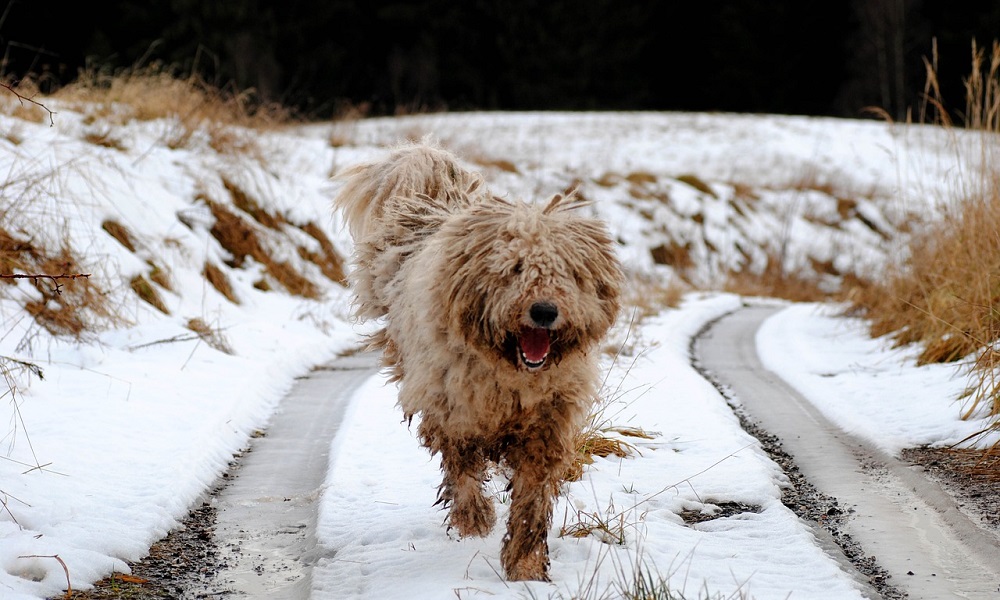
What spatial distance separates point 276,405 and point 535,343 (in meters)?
3.68

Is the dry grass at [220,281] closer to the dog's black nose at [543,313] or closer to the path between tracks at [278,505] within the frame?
the path between tracks at [278,505]

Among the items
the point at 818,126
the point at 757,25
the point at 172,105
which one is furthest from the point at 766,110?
the point at 172,105

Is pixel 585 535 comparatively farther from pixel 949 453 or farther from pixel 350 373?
pixel 350 373

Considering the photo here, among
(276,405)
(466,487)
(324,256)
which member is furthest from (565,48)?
(466,487)

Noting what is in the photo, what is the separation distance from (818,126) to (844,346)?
22.9 m

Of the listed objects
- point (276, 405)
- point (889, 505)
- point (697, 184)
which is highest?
point (697, 184)

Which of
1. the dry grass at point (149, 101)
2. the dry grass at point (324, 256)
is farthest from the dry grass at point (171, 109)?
the dry grass at point (324, 256)

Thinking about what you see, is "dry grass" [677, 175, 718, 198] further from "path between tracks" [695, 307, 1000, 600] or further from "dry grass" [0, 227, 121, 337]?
"dry grass" [0, 227, 121, 337]

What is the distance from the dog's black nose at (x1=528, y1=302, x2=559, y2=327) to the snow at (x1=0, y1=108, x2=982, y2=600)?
97 cm

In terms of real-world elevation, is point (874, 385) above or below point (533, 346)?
below

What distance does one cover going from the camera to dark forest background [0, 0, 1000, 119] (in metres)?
35.4

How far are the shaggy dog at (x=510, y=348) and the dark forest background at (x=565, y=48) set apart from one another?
3106cm

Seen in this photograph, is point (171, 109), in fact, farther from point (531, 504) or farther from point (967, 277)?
point (531, 504)

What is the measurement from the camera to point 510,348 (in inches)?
151
